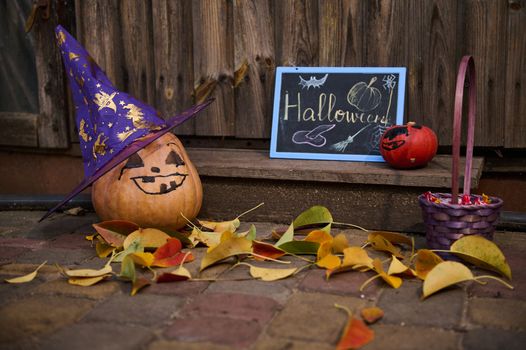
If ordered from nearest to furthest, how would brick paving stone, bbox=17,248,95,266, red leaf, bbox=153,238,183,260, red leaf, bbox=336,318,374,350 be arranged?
1. red leaf, bbox=336,318,374,350
2. red leaf, bbox=153,238,183,260
3. brick paving stone, bbox=17,248,95,266

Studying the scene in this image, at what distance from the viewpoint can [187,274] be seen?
2.10 meters

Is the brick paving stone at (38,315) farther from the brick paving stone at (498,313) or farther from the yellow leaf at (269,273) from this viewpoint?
the brick paving stone at (498,313)

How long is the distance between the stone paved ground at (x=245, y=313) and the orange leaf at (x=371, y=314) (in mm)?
20

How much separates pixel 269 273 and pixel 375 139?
113cm

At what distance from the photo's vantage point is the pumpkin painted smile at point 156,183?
254 centimetres

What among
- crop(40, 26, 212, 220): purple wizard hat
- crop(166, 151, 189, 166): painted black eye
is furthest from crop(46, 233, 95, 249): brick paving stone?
crop(166, 151, 189, 166): painted black eye

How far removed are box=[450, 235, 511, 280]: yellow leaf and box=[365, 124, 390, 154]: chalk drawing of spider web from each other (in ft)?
3.06

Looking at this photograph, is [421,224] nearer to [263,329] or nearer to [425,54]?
[425,54]

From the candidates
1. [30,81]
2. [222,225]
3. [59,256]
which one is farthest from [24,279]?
[30,81]

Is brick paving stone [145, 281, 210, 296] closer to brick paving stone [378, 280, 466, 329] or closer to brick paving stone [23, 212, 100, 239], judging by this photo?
brick paving stone [378, 280, 466, 329]

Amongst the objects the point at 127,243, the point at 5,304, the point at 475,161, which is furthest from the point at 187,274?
the point at 475,161

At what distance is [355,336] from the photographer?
161cm

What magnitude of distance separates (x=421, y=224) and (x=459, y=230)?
0.49 metres

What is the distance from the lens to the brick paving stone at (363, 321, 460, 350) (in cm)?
160
